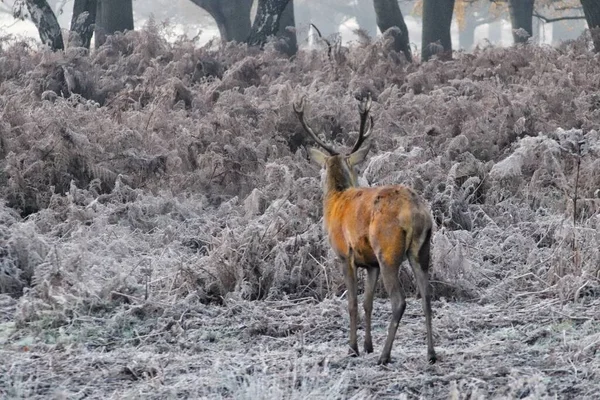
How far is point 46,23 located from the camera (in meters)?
16.7

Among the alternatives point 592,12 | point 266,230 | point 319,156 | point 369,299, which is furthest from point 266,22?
point 369,299

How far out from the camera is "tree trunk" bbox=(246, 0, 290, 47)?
19234mm

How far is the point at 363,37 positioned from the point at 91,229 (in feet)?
31.8

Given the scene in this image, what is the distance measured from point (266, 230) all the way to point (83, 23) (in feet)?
36.1

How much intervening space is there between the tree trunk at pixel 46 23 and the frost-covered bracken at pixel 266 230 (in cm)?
174

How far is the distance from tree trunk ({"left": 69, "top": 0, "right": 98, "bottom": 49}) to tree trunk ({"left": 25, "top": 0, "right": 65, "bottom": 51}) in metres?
0.22

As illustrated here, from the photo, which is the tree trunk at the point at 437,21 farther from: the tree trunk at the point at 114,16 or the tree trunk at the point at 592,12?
the tree trunk at the point at 114,16

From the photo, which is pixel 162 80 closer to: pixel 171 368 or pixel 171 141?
pixel 171 141

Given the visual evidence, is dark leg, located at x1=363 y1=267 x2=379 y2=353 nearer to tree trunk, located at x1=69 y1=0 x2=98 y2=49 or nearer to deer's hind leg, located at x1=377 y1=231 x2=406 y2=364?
deer's hind leg, located at x1=377 y1=231 x2=406 y2=364

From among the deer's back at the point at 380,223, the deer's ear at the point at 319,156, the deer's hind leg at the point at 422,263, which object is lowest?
the deer's hind leg at the point at 422,263

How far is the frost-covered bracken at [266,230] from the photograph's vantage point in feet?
17.6

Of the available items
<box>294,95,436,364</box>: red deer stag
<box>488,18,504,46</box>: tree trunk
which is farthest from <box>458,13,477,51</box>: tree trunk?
<box>294,95,436,364</box>: red deer stag

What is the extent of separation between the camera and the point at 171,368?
5414mm

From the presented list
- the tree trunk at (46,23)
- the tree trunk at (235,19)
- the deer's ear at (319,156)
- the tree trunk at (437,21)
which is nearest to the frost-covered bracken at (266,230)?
the deer's ear at (319,156)
